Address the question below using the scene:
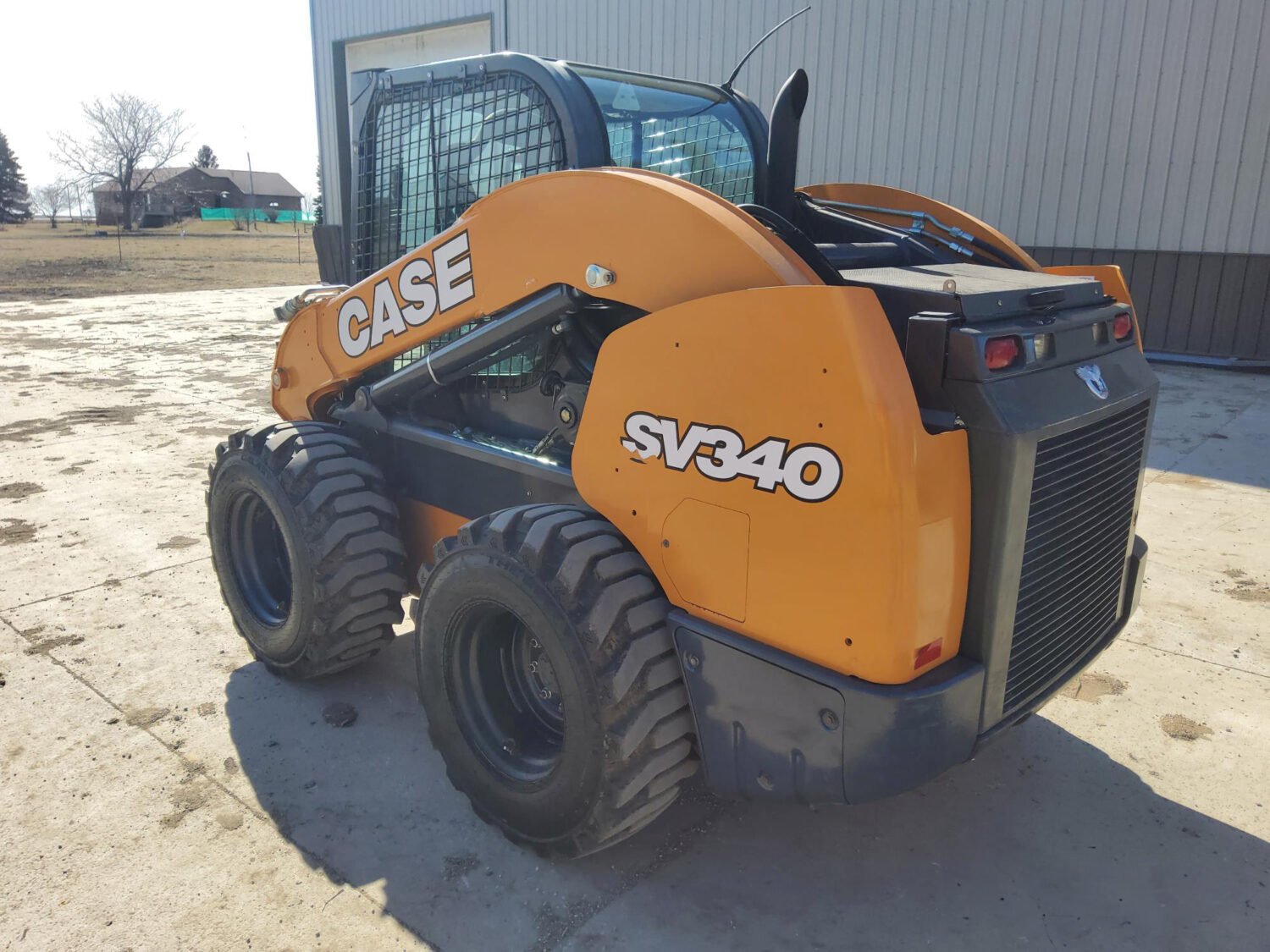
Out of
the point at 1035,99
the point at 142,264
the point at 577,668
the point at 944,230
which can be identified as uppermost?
the point at 1035,99

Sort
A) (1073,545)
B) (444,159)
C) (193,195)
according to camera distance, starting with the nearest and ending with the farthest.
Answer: (1073,545), (444,159), (193,195)

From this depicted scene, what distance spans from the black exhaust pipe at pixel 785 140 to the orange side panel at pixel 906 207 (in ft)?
1.95

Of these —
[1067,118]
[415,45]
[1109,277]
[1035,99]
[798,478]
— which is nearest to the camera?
[798,478]

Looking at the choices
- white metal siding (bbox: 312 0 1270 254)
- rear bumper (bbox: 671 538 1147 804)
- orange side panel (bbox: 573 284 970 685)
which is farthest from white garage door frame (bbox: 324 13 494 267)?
rear bumper (bbox: 671 538 1147 804)

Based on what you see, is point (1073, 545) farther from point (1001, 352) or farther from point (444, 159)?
point (444, 159)

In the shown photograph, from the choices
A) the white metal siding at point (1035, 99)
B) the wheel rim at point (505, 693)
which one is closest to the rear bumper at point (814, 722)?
the wheel rim at point (505, 693)

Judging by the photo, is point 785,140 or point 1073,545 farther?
point 785,140

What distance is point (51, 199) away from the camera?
6956 centimetres

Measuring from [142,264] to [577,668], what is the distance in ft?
103

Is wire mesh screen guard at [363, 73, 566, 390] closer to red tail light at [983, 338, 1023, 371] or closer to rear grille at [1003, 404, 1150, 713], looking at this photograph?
red tail light at [983, 338, 1023, 371]

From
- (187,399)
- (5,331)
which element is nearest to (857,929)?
(187,399)

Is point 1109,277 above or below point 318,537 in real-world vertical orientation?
above

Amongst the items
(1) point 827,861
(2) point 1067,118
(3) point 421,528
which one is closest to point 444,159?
(3) point 421,528

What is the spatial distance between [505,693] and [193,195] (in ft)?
280
